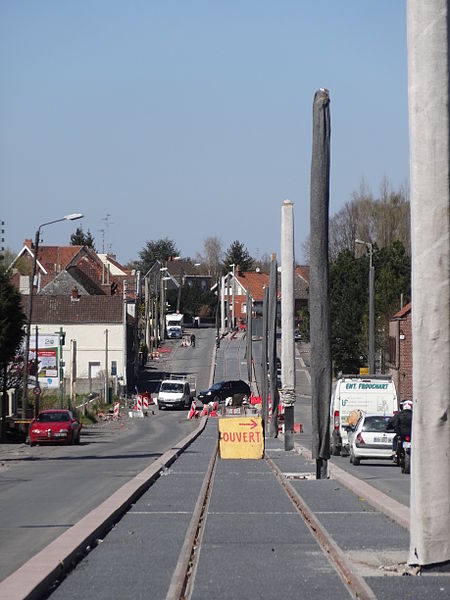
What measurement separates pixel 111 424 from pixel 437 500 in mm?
54134

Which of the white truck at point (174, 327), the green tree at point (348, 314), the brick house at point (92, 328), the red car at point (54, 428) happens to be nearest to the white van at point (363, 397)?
the red car at point (54, 428)

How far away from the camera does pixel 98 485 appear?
21.7 meters

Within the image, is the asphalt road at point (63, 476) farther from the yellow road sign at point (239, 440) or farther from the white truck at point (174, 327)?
the white truck at point (174, 327)

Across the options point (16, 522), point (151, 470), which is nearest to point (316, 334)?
point (151, 470)

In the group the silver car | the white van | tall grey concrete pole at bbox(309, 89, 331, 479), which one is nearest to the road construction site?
tall grey concrete pole at bbox(309, 89, 331, 479)

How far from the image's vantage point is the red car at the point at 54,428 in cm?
4062

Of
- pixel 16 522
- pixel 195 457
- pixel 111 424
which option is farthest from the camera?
pixel 111 424

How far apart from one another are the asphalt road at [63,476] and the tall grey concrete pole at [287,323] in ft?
13.6

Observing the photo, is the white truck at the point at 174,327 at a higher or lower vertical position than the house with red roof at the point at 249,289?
lower

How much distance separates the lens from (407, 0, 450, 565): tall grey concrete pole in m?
9.52

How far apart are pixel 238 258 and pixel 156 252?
14614mm

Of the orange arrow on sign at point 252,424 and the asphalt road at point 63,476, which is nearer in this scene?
the asphalt road at point 63,476

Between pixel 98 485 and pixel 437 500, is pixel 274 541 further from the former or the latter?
pixel 98 485

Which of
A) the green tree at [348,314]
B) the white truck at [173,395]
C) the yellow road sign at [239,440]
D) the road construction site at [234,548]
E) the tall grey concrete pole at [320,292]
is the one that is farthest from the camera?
the green tree at [348,314]
